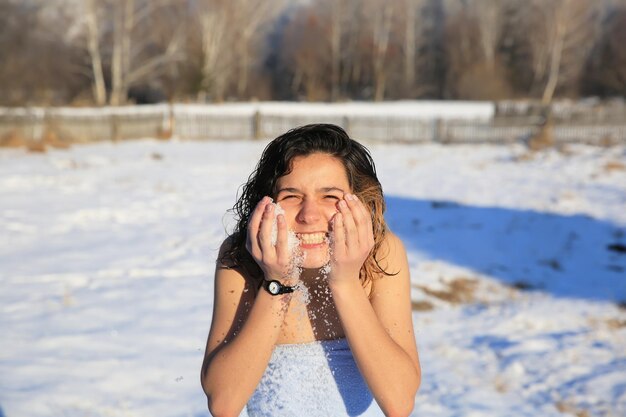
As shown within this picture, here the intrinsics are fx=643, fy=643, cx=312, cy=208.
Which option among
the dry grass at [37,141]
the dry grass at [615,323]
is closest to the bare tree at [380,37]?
the dry grass at [37,141]

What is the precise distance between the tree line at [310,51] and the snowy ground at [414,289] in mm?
17232

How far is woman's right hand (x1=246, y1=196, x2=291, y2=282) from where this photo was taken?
1205 mm

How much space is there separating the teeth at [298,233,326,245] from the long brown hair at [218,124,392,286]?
0.59ft

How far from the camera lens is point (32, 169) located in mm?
12508

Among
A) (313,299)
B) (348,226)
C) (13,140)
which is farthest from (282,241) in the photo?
(13,140)

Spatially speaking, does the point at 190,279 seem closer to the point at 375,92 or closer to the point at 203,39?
the point at 203,39

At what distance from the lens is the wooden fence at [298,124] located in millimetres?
19812

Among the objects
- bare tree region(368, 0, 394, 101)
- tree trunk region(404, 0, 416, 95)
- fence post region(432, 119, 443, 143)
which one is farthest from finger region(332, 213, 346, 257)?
tree trunk region(404, 0, 416, 95)

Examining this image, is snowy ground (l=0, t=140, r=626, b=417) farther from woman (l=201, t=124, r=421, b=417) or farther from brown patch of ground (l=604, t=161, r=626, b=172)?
woman (l=201, t=124, r=421, b=417)

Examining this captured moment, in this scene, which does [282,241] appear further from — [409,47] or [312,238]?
[409,47]

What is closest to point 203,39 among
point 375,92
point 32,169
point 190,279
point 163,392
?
point 375,92

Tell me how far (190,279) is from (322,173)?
5.15 metres

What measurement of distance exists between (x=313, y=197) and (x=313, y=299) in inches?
8.8

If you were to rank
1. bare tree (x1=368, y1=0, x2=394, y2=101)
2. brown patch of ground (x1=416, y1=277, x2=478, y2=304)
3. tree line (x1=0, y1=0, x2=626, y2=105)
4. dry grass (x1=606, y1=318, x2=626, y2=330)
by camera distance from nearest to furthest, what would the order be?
dry grass (x1=606, y1=318, x2=626, y2=330), brown patch of ground (x1=416, y1=277, x2=478, y2=304), tree line (x1=0, y1=0, x2=626, y2=105), bare tree (x1=368, y1=0, x2=394, y2=101)
